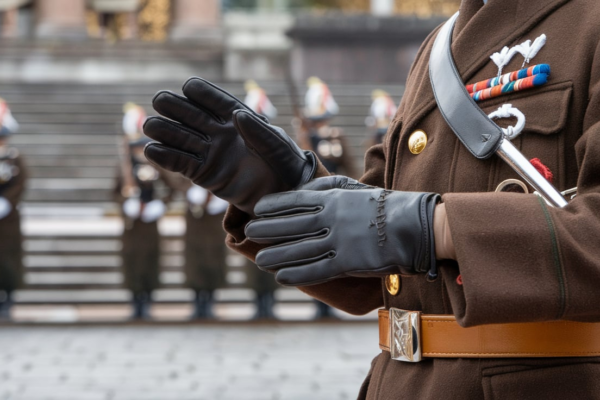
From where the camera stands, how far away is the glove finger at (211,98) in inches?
73.6

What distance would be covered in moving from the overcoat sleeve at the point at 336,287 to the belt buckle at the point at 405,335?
8.6 inches

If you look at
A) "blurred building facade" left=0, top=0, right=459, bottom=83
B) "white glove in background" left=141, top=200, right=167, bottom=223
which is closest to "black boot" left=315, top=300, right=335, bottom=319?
"white glove in background" left=141, top=200, right=167, bottom=223

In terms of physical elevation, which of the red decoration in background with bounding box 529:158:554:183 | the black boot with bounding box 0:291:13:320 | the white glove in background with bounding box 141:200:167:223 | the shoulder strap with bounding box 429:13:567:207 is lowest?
the black boot with bounding box 0:291:13:320

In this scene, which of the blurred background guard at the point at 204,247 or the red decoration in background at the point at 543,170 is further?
the blurred background guard at the point at 204,247

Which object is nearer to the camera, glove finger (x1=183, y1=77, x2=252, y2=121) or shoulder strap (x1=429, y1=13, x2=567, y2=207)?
shoulder strap (x1=429, y1=13, x2=567, y2=207)

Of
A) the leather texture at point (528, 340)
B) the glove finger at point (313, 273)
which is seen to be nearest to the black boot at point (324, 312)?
the leather texture at point (528, 340)

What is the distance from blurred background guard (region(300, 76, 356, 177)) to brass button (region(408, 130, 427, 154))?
7.76 meters

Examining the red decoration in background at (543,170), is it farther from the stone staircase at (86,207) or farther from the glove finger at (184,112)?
the stone staircase at (86,207)

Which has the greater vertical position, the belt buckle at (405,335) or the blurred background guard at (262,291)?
the belt buckle at (405,335)

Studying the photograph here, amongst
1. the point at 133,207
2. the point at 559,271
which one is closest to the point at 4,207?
the point at 133,207

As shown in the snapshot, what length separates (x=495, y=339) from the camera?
69.5 inches

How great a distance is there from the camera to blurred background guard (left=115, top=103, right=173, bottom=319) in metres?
9.94

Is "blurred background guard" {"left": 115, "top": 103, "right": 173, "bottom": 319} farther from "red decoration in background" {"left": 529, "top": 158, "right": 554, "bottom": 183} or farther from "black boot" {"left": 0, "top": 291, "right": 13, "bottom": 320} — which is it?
"red decoration in background" {"left": 529, "top": 158, "right": 554, "bottom": 183}

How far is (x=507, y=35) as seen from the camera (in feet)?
6.26
